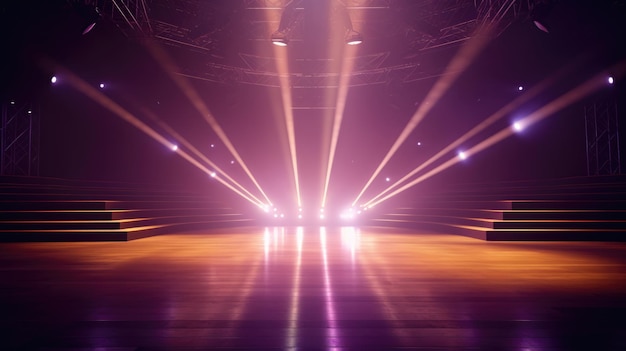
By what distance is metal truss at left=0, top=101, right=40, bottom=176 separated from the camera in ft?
35.2

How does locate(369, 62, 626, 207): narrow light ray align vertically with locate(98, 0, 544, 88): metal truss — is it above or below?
below

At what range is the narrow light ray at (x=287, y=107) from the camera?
35.8 ft

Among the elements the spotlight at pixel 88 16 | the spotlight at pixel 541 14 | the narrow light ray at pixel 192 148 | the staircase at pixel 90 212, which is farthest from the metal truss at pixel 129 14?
the spotlight at pixel 541 14

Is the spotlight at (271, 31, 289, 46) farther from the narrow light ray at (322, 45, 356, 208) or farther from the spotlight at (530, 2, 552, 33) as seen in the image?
the spotlight at (530, 2, 552, 33)

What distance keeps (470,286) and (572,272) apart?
132 cm

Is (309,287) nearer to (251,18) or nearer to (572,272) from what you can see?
(572,272)

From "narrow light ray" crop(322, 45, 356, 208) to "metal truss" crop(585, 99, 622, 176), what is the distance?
655 centimetres

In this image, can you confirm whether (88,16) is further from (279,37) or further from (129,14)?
(279,37)

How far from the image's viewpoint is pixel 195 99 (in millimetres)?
12242

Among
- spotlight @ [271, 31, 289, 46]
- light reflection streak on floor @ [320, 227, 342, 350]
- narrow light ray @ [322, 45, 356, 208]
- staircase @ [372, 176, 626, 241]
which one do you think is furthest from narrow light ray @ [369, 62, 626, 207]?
light reflection streak on floor @ [320, 227, 342, 350]

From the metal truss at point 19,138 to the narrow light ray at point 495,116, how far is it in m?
10.8

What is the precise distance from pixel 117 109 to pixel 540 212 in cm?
1137

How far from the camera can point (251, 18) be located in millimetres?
9039

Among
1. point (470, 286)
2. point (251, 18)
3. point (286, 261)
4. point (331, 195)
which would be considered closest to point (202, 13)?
point (251, 18)
